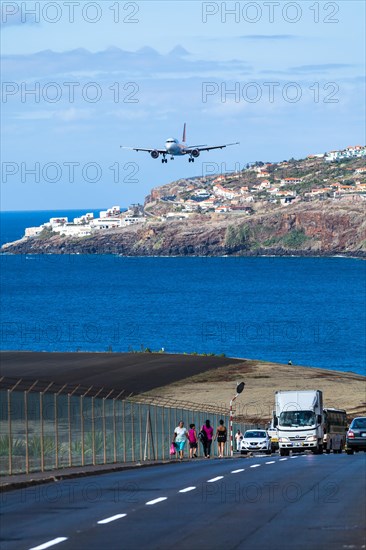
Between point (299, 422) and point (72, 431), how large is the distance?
74.1ft

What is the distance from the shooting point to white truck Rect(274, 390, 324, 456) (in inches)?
2212

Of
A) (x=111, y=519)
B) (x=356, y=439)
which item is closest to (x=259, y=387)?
(x=356, y=439)

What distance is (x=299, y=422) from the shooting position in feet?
185

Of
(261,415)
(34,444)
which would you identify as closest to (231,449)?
(261,415)

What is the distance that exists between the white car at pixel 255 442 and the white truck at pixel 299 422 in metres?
2.59

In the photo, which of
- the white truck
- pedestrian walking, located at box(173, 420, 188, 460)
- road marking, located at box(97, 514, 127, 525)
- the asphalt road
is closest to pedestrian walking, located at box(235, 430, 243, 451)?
the white truck

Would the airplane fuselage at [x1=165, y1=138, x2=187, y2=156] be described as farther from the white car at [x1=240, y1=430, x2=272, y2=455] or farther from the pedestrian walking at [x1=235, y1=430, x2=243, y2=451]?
the white car at [x1=240, y1=430, x2=272, y2=455]

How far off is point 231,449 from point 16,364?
124 feet

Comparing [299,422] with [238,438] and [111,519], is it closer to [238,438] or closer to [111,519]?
[238,438]

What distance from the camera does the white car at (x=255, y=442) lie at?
2349 inches

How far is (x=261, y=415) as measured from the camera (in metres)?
78.6

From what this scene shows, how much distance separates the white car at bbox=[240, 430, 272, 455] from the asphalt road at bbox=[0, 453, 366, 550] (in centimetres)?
2782

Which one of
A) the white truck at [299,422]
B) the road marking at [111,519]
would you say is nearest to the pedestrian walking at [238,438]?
the white truck at [299,422]

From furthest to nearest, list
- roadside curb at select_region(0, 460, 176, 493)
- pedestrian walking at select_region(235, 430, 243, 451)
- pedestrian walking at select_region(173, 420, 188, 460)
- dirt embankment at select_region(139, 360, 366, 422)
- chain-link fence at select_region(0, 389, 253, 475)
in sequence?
dirt embankment at select_region(139, 360, 366, 422) → pedestrian walking at select_region(235, 430, 243, 451) → pedestrian walking at select_region(173, 420, 188, 460) → chain-link fence at select_region(0, 389, 253, 475) → roadside curb at select_region(0, 460, 176, 493)
